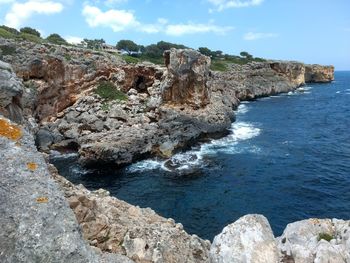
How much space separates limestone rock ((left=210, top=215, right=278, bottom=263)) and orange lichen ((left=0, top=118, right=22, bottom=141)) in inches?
282

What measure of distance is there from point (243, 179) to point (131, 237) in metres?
32.8

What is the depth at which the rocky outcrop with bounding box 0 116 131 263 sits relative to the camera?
23.6ft

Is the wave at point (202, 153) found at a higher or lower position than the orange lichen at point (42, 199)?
lower

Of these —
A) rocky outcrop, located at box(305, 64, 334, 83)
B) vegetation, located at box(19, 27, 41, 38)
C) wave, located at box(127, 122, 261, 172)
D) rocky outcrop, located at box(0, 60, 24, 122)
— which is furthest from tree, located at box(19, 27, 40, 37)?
rocky outcrop, located at box(305, 64, 334, 83)

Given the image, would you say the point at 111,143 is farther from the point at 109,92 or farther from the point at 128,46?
the point at 128,46

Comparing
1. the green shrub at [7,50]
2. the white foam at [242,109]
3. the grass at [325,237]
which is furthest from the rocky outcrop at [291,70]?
the grass at [325,237]

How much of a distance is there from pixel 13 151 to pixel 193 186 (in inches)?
1406

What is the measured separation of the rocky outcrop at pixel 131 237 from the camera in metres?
13.3

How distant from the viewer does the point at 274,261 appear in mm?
12141

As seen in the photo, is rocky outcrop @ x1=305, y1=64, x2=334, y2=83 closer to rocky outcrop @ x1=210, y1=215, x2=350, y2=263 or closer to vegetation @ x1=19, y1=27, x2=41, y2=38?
vegetation @ x1=19, y1=27, x2=41, y2=38

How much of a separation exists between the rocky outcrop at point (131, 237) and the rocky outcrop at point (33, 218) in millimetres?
5213

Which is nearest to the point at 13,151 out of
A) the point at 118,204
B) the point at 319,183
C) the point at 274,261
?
the point at 274,261

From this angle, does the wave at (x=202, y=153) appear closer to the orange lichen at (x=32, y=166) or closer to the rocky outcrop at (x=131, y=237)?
the rocky outcrop at (x=131, y=237)

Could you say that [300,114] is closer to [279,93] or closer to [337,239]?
[279,93]
